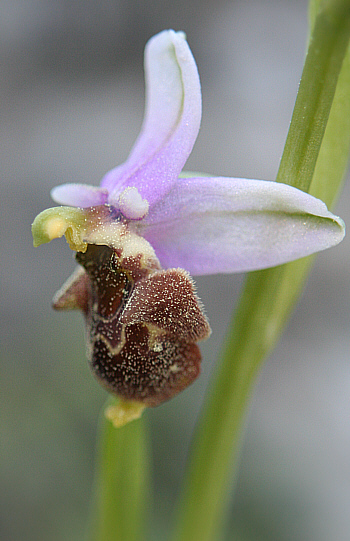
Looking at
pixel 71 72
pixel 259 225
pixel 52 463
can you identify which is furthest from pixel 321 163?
pixel 71 72

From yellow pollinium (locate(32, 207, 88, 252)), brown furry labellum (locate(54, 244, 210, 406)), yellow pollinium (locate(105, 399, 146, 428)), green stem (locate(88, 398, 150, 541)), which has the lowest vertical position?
green stem (locate(88, 398, 150, 541))

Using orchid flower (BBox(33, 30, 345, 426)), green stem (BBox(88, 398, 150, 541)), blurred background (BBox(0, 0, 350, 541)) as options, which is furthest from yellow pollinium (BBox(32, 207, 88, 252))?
blurred background (BBox(0, 0, 350, 541))

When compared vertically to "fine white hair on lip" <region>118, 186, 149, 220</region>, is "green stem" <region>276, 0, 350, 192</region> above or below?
above

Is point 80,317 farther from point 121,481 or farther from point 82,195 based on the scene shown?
point 82,195

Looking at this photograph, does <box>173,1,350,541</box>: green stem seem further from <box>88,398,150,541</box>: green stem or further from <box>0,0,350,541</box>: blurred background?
<box>0,0,350,541</box>: blurred background

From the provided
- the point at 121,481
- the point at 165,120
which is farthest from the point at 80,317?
the point at 165,120

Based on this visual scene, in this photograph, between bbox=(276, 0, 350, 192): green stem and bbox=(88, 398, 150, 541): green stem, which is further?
bbox=(88, 398, 150, 541): green stem

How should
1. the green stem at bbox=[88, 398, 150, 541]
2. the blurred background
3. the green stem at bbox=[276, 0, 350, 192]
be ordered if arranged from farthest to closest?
the blurred background → the green stem at bbox=[88, 398, 150, 541] → the green stem at bbox=[276, 0, 350, 192]
